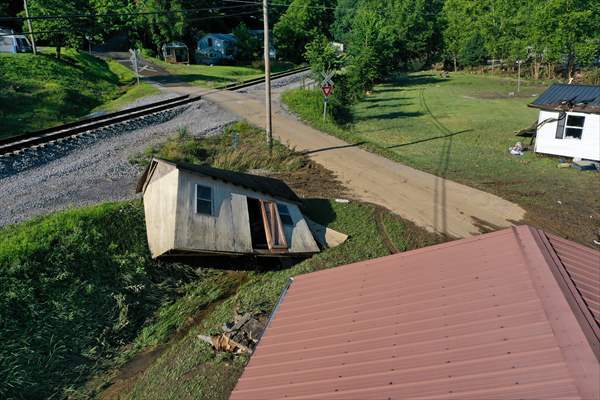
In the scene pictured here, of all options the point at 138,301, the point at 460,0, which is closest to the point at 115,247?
the point at 138,301

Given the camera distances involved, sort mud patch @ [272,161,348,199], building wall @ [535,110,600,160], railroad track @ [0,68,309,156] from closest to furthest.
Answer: mud patch @ [272,161,348,199]
railroad track @ [0,68,309,156]
building wall @ [535,110,600,160]

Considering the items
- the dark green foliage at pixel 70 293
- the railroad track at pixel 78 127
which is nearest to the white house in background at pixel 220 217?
the dark green foliage at pixel 70 293

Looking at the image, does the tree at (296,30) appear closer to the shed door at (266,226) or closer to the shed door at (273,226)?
the shed door at (266,226)

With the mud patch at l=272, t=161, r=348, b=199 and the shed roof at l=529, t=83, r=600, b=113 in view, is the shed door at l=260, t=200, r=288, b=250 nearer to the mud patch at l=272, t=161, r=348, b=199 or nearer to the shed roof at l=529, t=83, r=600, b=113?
the mud patch at l=272, t=161, r=348, b=199

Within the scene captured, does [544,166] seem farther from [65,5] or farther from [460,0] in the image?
[460,0]

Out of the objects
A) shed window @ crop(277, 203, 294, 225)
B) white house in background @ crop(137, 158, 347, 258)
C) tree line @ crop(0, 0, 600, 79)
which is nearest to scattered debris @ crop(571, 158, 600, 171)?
white house in background @ crop(137, 158, 347, 258)
